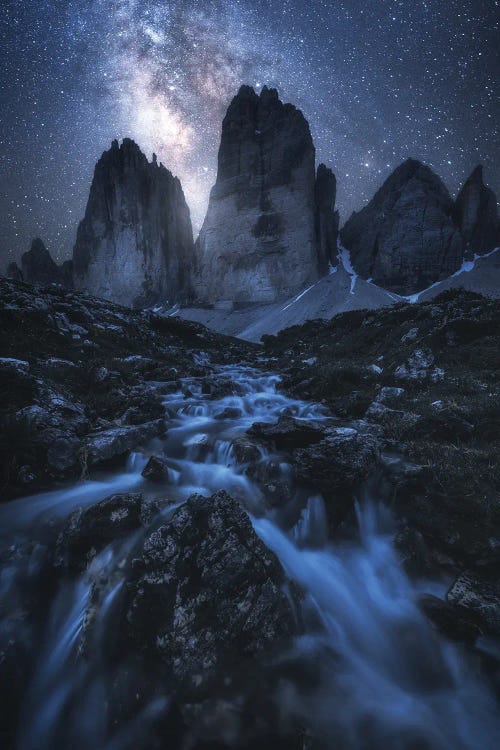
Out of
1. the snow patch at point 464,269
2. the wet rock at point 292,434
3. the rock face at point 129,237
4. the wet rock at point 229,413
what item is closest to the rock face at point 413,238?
the snow patch at point 464,269

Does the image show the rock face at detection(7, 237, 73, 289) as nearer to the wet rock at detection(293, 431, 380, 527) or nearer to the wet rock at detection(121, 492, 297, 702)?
the wet rock at detection(293, 431, 380, 527)

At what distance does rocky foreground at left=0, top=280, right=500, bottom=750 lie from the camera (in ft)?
10.2

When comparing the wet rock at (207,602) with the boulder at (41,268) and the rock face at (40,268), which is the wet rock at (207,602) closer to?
the rock face at (40,268)

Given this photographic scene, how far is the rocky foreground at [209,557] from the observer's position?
3094 mm

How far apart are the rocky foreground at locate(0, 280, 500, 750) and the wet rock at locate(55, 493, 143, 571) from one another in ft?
0.07

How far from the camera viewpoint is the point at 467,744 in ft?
10.0

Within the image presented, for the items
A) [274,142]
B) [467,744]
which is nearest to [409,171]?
[274,142]

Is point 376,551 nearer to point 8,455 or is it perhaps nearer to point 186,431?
point 186,431

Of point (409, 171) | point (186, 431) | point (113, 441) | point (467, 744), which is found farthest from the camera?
point (409, 171)

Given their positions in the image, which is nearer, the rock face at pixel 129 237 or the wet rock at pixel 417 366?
the wet rock at pixel 417 366

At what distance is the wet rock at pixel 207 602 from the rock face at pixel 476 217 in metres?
Result: 109

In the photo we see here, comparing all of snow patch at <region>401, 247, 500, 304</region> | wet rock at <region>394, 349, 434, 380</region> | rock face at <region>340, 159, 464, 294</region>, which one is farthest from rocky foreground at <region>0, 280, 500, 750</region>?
rock face at <region>340, 159, 464, 294</region>

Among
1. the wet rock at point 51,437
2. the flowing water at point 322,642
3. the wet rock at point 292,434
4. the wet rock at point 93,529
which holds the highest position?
the wet rock at point 51,437

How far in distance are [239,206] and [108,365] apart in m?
81.1
